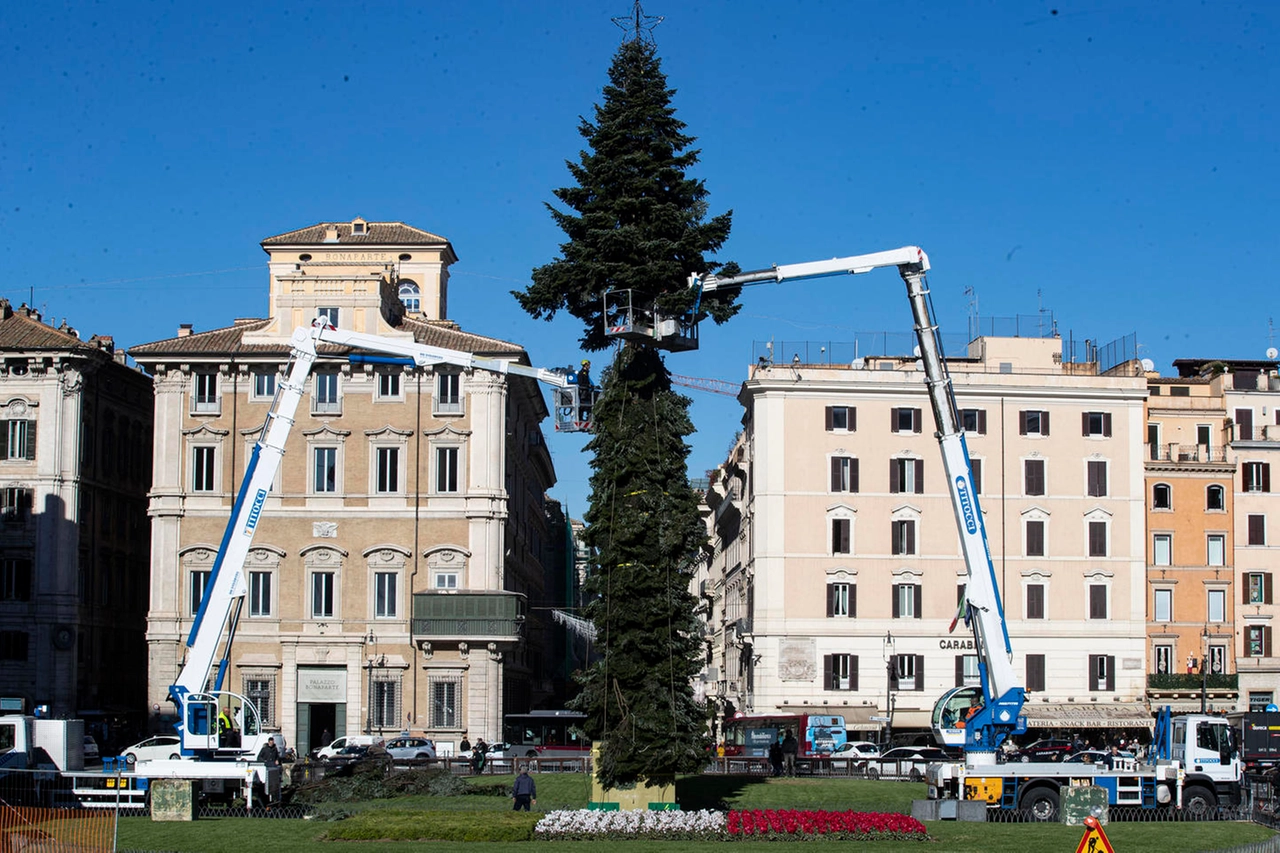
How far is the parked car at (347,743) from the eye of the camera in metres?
62.1

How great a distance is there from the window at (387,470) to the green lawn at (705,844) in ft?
72.6

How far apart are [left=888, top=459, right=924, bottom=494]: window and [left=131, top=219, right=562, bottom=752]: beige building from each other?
17.9 m

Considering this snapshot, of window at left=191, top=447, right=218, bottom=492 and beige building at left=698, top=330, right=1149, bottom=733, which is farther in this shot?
beige building at left=698, top=330, right=1149, bottom=733

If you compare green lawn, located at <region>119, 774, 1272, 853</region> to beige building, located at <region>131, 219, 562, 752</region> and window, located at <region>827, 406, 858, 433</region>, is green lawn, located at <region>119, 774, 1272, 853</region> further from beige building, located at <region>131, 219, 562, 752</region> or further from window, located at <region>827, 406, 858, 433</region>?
window, located at <region>827, 406, 858, 433</region>

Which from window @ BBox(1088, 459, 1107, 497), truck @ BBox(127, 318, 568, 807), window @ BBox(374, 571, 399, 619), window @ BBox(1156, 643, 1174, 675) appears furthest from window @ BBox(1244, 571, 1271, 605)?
truck @ BBox(127, 318, 568, 807)

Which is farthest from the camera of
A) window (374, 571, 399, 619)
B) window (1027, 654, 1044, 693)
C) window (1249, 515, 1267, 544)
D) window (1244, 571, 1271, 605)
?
window (1249, 515, 1267, 544)

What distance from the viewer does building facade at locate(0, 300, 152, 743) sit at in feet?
227

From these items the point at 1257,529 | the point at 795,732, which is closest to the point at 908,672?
the point at 795,732

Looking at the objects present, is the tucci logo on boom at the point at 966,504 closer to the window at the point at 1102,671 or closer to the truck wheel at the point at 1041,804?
the truck wheel at the point at 1041,804

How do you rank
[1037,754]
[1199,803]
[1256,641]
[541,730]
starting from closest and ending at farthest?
[1199,803]
[1037,754]
[541,730]
[1256,641]

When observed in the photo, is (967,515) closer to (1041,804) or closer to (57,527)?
(1041,804)

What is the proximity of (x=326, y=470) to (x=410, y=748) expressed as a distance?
1404 cm

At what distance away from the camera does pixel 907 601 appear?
72688 millimetres

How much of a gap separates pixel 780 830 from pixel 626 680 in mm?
5609
